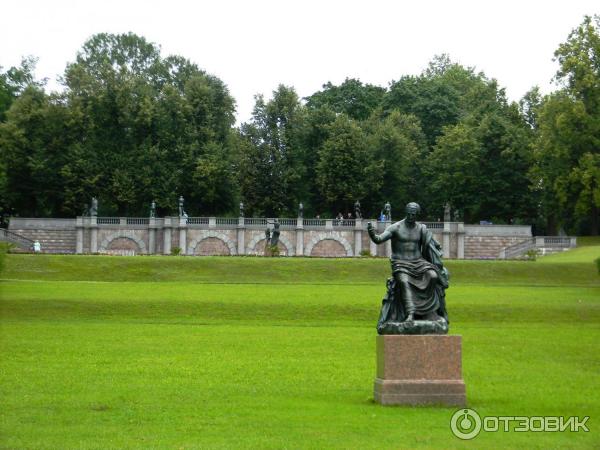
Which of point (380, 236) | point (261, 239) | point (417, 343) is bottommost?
point (417, 343)

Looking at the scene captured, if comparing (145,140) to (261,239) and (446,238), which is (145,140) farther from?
(446,238)

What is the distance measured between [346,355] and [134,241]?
190 ft

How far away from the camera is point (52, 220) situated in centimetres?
8444

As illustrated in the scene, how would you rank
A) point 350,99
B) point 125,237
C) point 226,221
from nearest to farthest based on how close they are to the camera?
point 125,237 < point 226,221 < point 350,99

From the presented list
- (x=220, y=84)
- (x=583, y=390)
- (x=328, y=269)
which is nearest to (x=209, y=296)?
(x=328, y=269)

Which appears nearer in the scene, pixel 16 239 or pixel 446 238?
pixel 16 239

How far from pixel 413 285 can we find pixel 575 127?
61294 mm

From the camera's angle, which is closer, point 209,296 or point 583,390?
point 583,390

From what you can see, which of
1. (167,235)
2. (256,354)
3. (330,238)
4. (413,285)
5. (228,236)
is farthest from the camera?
(330,238)

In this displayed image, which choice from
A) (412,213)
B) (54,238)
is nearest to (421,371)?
(412,213)

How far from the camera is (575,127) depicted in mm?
78750

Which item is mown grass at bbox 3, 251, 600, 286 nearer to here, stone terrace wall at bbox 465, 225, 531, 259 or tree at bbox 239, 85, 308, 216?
stone terrace wall at bbox 465, 225, 531, 259

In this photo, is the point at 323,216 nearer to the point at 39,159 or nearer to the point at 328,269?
the point at 39,159

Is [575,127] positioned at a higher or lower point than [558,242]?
higher
